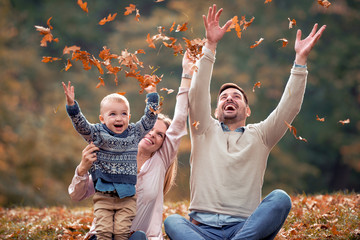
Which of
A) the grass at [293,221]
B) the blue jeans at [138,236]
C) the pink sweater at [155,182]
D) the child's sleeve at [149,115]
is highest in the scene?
the child's sleeve at [149,115]

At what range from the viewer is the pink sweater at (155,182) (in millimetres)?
4184

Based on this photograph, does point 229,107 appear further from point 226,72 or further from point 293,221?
point 226,72

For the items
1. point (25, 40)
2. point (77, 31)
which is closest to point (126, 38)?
point (77, 31)

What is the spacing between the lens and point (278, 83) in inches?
663

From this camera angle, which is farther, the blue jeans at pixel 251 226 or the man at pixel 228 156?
the man at pixel 228 156

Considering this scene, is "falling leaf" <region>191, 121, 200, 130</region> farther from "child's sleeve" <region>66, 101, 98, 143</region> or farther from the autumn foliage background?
the autumn foliage background

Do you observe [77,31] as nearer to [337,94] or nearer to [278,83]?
[278,83]

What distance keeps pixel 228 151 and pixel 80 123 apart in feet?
4.04

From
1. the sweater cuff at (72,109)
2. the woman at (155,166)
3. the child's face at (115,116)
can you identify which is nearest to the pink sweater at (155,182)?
the woman at (155,166)

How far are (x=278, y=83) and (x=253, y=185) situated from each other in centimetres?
1316

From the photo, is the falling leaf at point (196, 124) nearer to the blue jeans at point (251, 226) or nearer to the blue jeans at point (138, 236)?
the blue jeans at point (251, 226)

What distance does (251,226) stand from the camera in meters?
3.71

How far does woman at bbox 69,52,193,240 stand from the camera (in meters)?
4.18

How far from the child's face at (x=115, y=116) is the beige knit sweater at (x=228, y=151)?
2.00 feet
